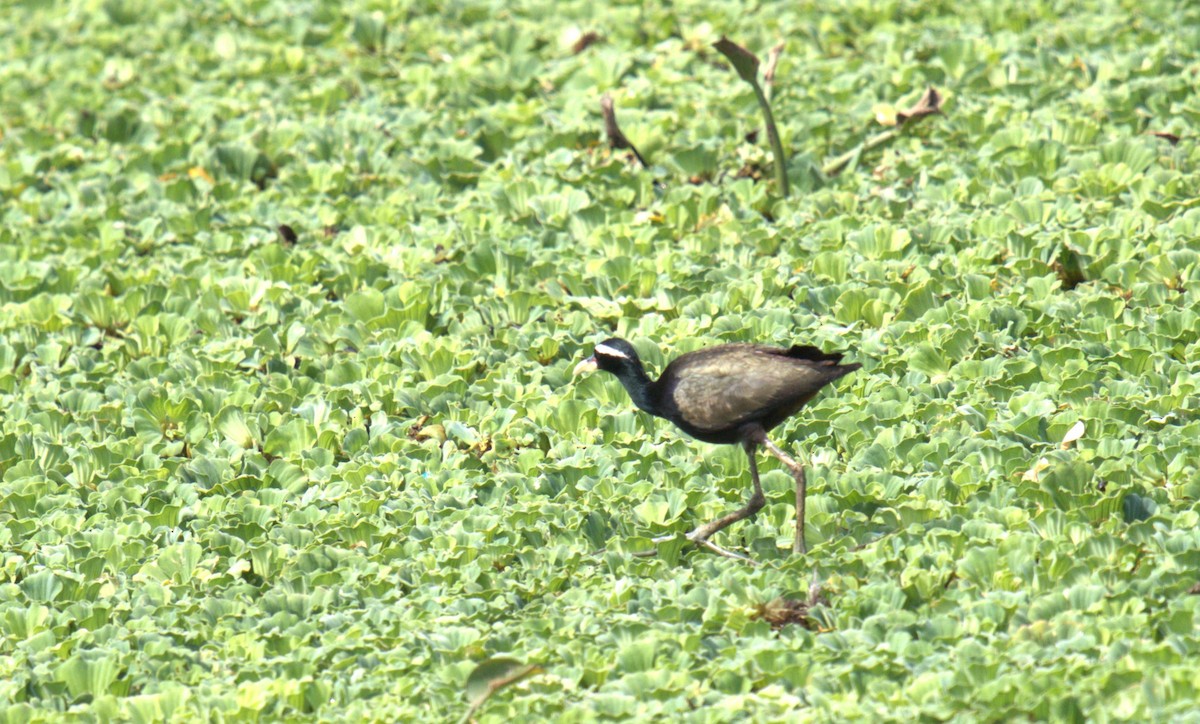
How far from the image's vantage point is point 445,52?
9734mm

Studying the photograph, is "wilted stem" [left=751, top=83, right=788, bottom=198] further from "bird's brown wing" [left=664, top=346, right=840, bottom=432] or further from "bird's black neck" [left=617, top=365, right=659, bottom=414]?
"bird's brown wing" [left=664, top=346, right=840, bottom=432]

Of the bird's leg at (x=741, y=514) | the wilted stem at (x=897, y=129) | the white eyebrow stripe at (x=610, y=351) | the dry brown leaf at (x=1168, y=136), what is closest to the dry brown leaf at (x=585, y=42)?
the wilted stem at (x=897, y=129)

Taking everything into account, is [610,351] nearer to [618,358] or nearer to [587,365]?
[618,358]

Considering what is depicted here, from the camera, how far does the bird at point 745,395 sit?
494 centimetres

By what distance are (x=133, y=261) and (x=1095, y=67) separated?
504 centimetres

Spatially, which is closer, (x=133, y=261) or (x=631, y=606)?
(x=631, y=606)

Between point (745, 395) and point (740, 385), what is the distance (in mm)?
46

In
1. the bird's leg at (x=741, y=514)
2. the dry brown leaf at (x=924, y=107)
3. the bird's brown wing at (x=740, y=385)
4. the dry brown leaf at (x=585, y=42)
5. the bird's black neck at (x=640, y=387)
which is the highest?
the bird's brown wing at (x=740, y=385)

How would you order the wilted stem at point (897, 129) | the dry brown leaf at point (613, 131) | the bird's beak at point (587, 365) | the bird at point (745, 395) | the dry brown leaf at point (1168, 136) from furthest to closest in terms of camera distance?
the dry brown leaf at point (613, 131)
the wilted stem at point (897, 129)
the dry brown leaf at point (1168, 136)
the bird's beak at point (587, 365)
the bird at point (745, 395)

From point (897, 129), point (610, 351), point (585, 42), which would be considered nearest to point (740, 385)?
point (610, 351)

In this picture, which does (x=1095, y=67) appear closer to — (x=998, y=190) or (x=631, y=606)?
(x=998, y=190)

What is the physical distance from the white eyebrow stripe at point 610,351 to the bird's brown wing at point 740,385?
302 millimetres

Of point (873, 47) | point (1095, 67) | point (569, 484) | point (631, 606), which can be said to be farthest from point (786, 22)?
point (631, 606)

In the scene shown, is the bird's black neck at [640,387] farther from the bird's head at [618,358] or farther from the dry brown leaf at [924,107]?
the dry brown leaf at [924,107]
